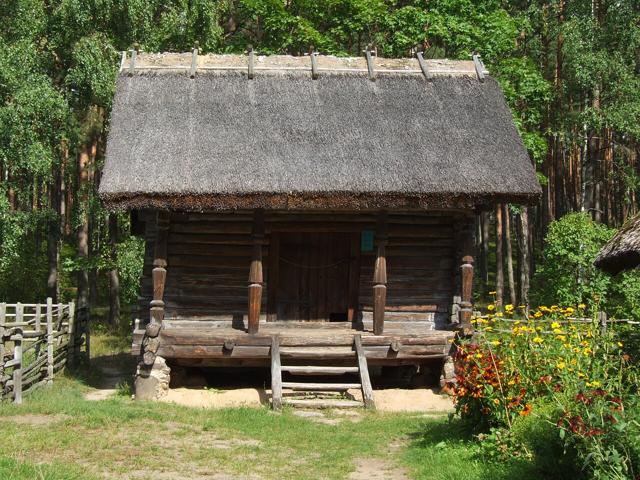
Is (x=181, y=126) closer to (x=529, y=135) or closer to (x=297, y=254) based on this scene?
(x=297, y=254)

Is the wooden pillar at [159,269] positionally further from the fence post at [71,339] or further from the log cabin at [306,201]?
the fence post at [71,339]

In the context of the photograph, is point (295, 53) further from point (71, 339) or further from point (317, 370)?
point (317, 370)

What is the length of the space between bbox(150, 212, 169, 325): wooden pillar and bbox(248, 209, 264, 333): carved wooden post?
1.47 m

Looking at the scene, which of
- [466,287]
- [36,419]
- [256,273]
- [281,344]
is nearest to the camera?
[36,419]

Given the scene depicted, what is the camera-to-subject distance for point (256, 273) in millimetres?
14648

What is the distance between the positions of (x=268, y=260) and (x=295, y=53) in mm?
12274

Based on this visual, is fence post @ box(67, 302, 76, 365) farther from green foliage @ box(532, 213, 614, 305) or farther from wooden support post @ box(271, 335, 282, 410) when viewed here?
green foliage @ box(532, 213, 614, 305)

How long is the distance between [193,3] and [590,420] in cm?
2011

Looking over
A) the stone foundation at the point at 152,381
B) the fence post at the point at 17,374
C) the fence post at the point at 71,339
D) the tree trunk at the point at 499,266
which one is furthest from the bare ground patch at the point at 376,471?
the tree trunk at the point at 499,266

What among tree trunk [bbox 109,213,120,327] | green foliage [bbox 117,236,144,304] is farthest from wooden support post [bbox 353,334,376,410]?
tree trunk [bbox 109,213,120,327]

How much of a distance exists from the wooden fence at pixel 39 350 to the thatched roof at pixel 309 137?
8.96ft

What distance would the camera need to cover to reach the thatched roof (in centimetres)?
1405

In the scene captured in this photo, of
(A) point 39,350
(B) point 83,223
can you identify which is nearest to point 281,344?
(A) point 39,350

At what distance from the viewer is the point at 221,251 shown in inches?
618
